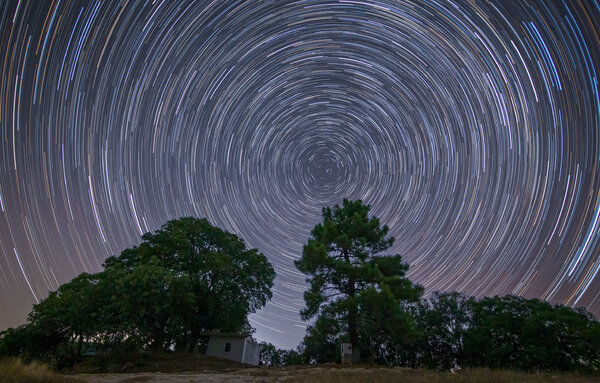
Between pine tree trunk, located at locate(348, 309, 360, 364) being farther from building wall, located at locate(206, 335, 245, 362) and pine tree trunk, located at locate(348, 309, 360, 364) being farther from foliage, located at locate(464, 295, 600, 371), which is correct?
foliage, located at locate(464, 295, 600, 371)

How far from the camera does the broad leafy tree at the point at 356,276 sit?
1527 cm

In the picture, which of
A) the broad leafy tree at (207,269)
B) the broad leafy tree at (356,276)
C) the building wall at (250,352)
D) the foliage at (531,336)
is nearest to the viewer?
the broad leafy tree at (356,276)

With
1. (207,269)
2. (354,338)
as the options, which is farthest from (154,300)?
(354,338)

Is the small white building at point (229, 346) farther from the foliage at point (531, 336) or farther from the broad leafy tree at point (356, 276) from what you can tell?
the foliage at point (531, 336)

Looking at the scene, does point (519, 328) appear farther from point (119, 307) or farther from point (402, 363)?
point (119, 307)

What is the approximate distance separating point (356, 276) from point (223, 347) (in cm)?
1525

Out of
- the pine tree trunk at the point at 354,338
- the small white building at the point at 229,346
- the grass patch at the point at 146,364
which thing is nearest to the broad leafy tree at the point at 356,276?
the pine tree trunk at the point at 354,338

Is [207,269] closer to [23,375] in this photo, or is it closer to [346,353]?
[346,353]

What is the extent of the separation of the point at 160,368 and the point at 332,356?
20301 mm

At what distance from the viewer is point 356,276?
17.3 meters

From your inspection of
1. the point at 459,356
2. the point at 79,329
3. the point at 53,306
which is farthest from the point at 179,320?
the point at 459,356

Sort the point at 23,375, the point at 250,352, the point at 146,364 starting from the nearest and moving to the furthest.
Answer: the point at 23,375 < the point at 146,364 < the point at 250,352

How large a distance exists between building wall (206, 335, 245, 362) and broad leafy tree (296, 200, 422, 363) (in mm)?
11232

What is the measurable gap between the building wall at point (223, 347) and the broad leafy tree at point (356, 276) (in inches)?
442
